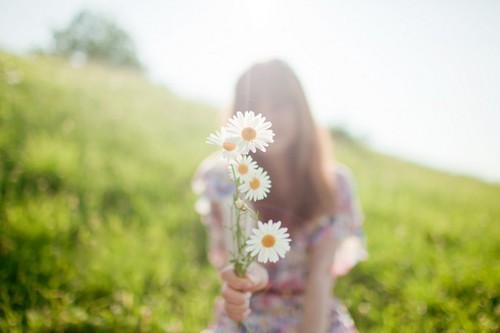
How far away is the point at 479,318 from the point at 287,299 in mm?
1100

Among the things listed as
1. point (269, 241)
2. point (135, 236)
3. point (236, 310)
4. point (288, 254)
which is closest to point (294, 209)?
point (288, 254)

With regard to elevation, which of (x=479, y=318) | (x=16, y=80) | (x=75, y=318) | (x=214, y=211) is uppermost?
(x=16, y=80)

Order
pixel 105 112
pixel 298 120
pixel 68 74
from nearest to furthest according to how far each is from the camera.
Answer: pixel 298 120 → pixel 105 112 → pixel 68 74

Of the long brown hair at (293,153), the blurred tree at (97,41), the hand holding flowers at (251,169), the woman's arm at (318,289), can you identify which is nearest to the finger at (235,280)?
the hand holding flowers at (251,169)

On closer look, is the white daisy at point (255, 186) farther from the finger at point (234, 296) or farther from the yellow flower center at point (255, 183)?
the finger at point (234, 296)

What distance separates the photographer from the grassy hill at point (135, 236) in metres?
1.92

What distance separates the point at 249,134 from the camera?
→ 658 millimetres

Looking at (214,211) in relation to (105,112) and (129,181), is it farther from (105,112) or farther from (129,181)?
(105,112)

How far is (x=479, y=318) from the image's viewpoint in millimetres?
1880

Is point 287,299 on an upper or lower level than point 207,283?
upper

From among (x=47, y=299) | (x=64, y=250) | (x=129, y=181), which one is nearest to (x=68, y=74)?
(x=129, y=181)

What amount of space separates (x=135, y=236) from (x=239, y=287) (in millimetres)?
1851

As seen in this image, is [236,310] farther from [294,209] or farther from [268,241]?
[294,209]

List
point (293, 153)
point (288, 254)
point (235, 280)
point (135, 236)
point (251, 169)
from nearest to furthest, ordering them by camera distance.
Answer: point (251, 169) < point (235, 280) < point (288, 254) < point (293, 153) < point (135, 236)
